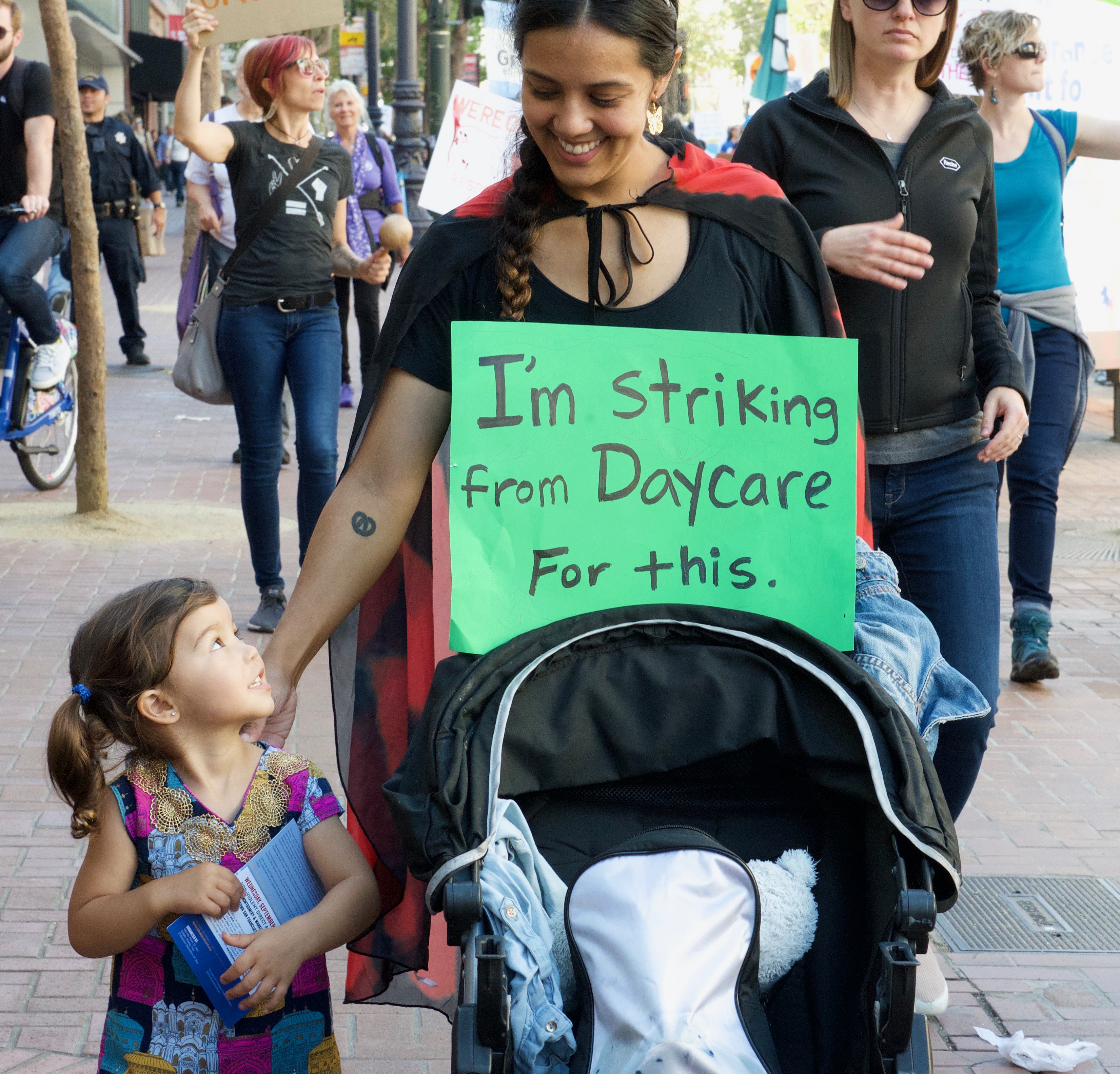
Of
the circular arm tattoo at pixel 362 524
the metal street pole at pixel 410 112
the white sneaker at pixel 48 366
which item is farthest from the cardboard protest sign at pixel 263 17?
the metal street pole at pixel 410 112

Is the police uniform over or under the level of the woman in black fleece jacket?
under

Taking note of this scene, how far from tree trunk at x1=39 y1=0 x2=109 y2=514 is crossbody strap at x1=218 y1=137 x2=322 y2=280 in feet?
5.30

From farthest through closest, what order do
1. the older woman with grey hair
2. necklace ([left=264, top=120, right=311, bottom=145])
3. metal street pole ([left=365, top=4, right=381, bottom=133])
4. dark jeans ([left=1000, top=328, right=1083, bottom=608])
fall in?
metal street pole ([left=365, top=4, right=381, bottom=133])
the older woman with grey hair
necklace ([left=264, top=120, right=311, bottom=145])
dark jeans ([left=1000, top=328, right=1083, bottom=608])

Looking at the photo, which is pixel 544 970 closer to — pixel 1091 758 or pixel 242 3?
pixel 1091 758

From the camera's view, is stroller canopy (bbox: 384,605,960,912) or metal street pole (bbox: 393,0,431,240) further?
metal street pole (bbox: 393,0,431,240)

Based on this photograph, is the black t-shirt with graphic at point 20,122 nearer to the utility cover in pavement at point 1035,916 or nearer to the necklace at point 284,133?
the necklace at point 284,133

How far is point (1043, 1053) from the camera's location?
3127mm

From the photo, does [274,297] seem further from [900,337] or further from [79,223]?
[900,337]

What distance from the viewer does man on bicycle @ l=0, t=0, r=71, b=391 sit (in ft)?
24.1

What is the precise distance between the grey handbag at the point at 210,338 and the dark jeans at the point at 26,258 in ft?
6.56

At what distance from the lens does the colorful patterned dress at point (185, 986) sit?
2295 mm

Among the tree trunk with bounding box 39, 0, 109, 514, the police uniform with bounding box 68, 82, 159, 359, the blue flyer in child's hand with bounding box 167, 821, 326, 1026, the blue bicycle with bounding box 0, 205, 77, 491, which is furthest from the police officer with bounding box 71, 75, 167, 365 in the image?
the blue flyer in child's hand with bounding box 167, 821, 326, 1026

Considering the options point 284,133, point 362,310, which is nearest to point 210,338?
point 284,133

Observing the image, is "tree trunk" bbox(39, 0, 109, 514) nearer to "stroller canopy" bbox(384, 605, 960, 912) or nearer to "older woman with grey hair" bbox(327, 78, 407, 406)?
"older woman with grey hair" bbox(327, 78, 407, 406)
